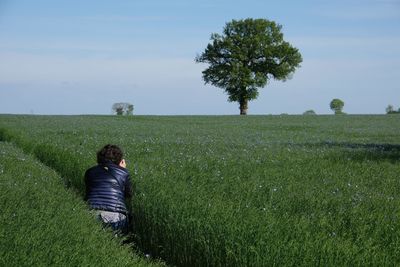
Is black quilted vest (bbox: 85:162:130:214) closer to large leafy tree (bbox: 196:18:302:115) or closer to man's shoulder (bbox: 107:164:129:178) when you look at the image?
man's shoulder (bbox: 107:164:129:178)

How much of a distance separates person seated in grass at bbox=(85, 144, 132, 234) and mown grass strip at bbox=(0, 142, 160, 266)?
10.4 inches

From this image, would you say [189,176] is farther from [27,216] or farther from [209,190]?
[27,216]

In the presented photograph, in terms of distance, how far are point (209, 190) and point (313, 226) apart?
2602 millimetres

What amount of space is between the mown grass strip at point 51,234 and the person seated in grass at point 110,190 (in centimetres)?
26

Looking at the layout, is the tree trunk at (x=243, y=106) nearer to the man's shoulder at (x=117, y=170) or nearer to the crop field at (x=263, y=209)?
the crop field at (x=263, y=209)

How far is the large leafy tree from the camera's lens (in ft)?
222

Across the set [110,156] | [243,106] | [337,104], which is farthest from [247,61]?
[337,104]

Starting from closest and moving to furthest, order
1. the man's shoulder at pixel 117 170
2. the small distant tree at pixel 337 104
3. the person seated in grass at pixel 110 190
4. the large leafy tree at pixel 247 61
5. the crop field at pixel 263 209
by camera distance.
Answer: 1. the crop field at pixel 263 209
2. the person seated in grass at pixel 110 190
3. the man's shoulder at pixel 117 170
4. the large leafy tree at pixel 247 61
5. the small distant tree at pixel 337 104

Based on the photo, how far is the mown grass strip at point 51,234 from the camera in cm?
546

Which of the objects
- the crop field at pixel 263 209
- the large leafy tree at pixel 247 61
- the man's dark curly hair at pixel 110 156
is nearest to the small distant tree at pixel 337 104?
the large leafy tree at pixel 247 61

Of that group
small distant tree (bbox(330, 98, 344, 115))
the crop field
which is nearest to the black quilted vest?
the crop field

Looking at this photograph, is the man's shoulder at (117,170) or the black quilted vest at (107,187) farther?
the man's shoulder at (117,170)

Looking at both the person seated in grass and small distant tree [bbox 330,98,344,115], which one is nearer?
the person seated in grass

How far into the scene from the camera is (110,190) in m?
8.40
